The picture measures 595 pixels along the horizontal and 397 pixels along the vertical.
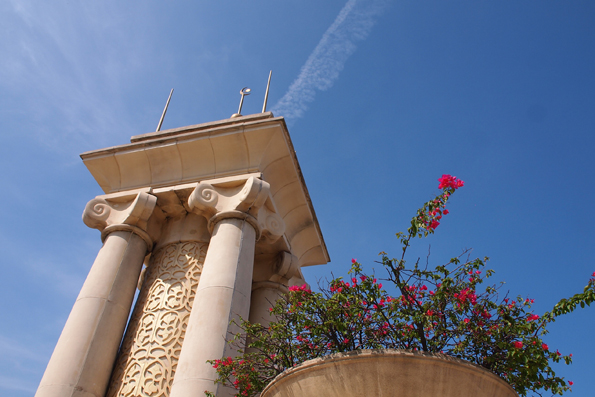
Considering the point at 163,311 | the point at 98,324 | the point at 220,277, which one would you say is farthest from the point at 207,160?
the point at 98,324

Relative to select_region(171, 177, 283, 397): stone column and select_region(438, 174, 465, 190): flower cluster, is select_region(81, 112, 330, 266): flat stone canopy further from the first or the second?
select_region(438, 174, 465, 190): flower cluster

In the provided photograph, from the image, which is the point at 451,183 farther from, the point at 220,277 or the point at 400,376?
the point at 220,277

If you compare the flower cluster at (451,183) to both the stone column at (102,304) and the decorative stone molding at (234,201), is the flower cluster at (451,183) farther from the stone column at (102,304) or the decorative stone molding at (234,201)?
the stone column at (102,304)

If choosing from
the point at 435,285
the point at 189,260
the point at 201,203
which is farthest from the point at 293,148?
the point at 435,285

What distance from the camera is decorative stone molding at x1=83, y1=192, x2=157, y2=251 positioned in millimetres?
10641

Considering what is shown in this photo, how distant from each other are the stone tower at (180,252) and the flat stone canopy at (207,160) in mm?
25

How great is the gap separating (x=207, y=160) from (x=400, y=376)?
297 inches

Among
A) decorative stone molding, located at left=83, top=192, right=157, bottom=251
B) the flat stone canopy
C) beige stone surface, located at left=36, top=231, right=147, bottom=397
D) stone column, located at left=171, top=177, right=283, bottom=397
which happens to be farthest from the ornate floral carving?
the flat stone canopy

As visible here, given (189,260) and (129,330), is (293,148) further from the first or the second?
(129,330)

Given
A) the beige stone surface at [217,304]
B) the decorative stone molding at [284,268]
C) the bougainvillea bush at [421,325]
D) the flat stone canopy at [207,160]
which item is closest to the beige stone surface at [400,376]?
the bougainvillea bush at [421,325]

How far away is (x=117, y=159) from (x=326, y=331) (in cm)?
771

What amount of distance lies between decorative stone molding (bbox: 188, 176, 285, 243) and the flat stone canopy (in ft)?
1.31

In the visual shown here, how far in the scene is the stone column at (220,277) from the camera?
773cm

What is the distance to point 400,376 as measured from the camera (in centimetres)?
475
